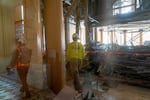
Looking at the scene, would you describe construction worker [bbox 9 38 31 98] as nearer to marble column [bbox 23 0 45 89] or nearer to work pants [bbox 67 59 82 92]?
marble column [bbox 23 0 45 89]

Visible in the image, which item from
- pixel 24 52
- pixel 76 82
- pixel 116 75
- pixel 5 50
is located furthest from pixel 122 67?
pixel 5 50

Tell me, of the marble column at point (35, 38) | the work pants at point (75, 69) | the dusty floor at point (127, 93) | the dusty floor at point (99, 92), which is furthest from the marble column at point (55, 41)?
the dusty floor at point (127, 93)

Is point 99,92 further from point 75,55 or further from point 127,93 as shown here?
point 75,55

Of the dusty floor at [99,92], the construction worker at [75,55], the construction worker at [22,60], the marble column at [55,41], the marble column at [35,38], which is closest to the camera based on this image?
the construction worker at [22,60]

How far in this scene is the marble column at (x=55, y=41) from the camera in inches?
147

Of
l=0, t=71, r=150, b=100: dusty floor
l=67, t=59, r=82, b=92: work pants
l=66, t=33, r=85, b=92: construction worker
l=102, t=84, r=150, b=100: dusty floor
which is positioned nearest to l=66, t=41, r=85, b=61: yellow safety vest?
l=66, t=33, r=85, b=92: construction worker

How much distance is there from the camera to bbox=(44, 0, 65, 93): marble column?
12.3 feet

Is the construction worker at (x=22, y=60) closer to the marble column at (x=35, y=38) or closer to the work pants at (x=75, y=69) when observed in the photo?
the marble column at (x=35, y=38)

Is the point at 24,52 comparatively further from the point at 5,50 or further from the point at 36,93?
the point at 5,50

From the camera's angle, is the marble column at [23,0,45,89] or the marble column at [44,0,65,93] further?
the marble column at [23,0,45,89]

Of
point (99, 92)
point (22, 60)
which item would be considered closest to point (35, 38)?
point (22, 60)

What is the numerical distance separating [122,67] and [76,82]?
228cm

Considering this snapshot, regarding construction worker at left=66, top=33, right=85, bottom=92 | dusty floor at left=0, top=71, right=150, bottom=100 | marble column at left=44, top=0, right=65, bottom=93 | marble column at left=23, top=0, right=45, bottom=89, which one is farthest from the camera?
construction worker at left=66, top=33, right=85, bottom=92

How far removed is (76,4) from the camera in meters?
6.38
